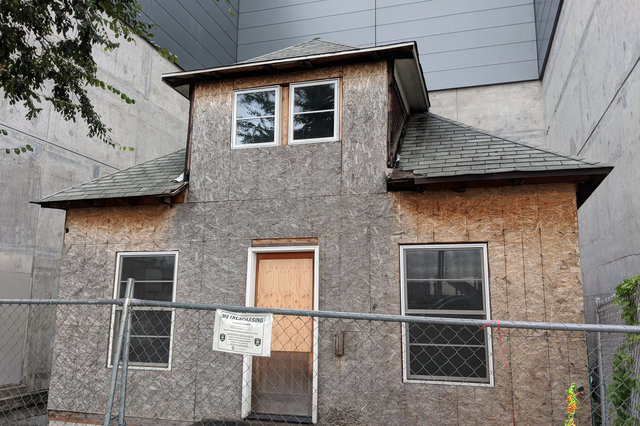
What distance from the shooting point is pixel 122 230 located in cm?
873

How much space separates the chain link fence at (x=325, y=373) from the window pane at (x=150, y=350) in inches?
0.6

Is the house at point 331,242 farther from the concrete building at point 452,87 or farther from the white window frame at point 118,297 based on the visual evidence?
the concrete building at point 452,87

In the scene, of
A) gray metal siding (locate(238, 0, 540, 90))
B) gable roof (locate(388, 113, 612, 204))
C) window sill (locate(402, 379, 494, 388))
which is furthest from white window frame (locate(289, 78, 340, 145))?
gray metal siding (locate(238, 0, 540, 90))

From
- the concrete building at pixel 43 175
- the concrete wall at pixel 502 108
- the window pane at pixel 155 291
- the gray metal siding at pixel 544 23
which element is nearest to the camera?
the window pane at pixel 155 291

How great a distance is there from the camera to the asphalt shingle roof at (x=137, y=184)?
8.45m

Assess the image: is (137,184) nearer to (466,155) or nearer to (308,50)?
(308,50)

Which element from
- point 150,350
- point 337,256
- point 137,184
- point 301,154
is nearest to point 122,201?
point 137,184

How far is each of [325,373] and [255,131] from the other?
4.04 meters

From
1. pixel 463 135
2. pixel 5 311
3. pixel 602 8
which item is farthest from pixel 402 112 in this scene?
pixel 5 311

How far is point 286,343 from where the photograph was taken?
7.71 meters

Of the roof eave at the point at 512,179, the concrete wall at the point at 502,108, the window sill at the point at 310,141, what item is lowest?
the roof eave at the point at 512,179

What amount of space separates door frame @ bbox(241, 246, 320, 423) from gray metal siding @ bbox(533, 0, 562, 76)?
1089 cm

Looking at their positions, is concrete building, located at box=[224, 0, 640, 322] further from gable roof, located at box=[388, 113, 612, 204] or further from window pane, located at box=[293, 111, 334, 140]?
window pane, located at box=[293, 111, 334, 140]

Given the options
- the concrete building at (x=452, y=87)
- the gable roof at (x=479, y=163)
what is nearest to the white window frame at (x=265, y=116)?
the gable roof at (x=479, y=163)
